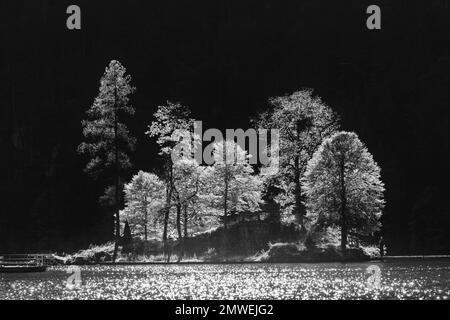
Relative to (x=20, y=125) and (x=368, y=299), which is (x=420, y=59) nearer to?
(x=20, y=125)

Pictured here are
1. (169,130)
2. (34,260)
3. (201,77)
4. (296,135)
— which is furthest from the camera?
(201,77)

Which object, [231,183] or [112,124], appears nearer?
[112,124]

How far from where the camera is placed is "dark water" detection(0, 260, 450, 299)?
196 ft

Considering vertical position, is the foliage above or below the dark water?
above

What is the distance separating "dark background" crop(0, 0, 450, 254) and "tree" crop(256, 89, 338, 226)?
34.9 m

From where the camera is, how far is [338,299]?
56.1 metres

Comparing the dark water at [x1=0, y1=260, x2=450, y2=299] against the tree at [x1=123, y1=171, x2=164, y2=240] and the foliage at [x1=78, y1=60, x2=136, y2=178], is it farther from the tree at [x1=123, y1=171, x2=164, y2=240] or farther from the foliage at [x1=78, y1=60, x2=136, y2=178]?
the tree at [x1=123, y1=171, x2=164, y2=240]

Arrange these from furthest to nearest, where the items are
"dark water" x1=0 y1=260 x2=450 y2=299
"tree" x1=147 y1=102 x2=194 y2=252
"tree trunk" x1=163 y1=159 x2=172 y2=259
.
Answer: "tree trunk" x1=163 y1=159 x2=172 y2=259 → "tree" x1=147 y1=102 x2=194 y2=252 → "dark water" x1=0 y1=260 x2=450 y2=299

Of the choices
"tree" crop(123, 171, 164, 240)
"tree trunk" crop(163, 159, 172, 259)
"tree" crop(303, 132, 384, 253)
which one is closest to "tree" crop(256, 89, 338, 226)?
"tree" crop(303, 132, 384, 253)

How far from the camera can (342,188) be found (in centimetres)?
9850

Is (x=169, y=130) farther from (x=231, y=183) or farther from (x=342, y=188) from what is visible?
(x=342, y=188)

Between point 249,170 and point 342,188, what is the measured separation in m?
13.3

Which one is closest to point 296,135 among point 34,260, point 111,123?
point 111,123
